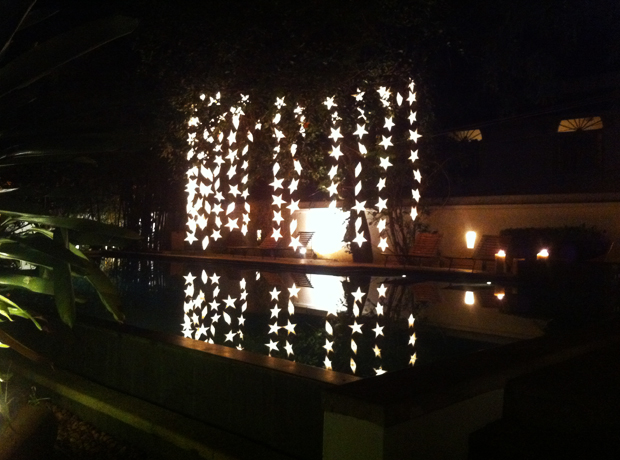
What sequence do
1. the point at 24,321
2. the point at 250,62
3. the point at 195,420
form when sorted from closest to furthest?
the point at 195,420 < the point at 24,321 < the point at 250,62

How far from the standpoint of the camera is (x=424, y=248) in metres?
15.8

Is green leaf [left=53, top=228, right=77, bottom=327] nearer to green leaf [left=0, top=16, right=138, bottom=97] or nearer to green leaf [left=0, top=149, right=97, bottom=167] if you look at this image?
green leaf [left=0, top=149, right=97, bottom=167]

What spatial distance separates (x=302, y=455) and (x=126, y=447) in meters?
1.45

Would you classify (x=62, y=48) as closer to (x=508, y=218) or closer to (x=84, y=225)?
(x=84, y=225)

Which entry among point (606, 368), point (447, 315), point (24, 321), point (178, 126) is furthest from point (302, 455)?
point (178, 126)

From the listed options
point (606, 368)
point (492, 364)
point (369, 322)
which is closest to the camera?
point (492, 364)

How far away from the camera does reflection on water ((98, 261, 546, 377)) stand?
5.80 m

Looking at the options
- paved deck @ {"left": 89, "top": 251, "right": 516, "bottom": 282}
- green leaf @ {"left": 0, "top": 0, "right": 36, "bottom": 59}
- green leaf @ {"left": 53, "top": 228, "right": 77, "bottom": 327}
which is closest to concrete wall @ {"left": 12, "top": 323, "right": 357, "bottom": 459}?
green leaf @ {"left": 53, "top": 228, "right": 77, "bottom": 327}

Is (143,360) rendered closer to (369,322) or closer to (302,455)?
(302,455)

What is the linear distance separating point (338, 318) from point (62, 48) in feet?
17.3

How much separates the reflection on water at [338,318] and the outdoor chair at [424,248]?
2654mm

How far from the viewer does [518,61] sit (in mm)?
14297

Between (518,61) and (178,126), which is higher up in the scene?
(518,61)

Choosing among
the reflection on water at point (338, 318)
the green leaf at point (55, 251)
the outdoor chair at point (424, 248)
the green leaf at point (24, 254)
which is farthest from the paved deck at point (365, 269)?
the green leaf at point (55, 251)
